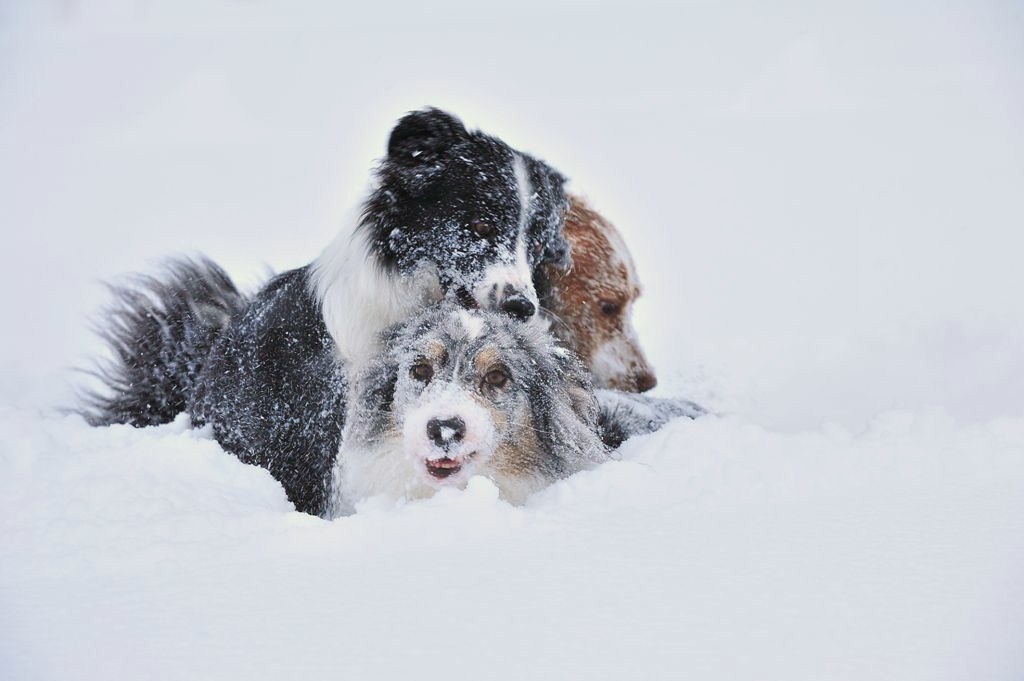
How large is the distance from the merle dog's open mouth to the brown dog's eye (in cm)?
37

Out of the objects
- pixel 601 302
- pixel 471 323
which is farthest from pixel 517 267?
pixel 601 302

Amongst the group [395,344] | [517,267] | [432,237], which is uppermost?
[432,237]

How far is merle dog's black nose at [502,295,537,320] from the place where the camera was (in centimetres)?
398

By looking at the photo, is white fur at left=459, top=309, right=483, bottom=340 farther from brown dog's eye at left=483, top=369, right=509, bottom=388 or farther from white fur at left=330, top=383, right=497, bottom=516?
white fur at left=330, top=383, right=497, bottom=516

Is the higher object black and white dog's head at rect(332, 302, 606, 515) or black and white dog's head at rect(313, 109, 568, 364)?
black and white dog's head at rect(313, 109, 568, 364)

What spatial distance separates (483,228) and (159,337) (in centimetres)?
200

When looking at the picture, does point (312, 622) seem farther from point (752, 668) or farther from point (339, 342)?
point (339, 342)

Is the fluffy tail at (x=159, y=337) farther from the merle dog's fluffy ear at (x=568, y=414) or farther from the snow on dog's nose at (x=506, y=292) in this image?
the merle dog's fluffy ear at (x=568, y=414)

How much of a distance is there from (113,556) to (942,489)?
2.43 meters

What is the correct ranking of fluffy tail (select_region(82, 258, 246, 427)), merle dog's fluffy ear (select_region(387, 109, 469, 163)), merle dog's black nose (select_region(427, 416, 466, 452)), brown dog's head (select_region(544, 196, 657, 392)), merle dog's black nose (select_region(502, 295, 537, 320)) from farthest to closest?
1. brown dog's head (select_region(544, 196, 657, 392))
2. fluffy tail (select_region(82, 258, 246, 427))
3. merle dog's fluffy ear (select_region(387, 109, 469, 163))
4. merle dog's black nose (select_region(502, 295, 537, 320))
5. merle dog's black nose (select_region(427, 416, 466, 452))

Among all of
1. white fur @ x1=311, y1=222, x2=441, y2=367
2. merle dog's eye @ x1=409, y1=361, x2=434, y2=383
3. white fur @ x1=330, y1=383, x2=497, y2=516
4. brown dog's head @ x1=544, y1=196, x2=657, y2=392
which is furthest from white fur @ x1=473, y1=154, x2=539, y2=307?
brown dog's head @ x1=544, y1=196, x2=657, y2=392

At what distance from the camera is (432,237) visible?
4301 millimetres

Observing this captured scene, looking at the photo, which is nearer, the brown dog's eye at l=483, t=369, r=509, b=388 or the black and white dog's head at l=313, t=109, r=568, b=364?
the brown dog's eye at l=483, t=369, r=509, b=388

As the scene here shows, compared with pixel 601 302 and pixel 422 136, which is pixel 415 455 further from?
pixel 601 302
